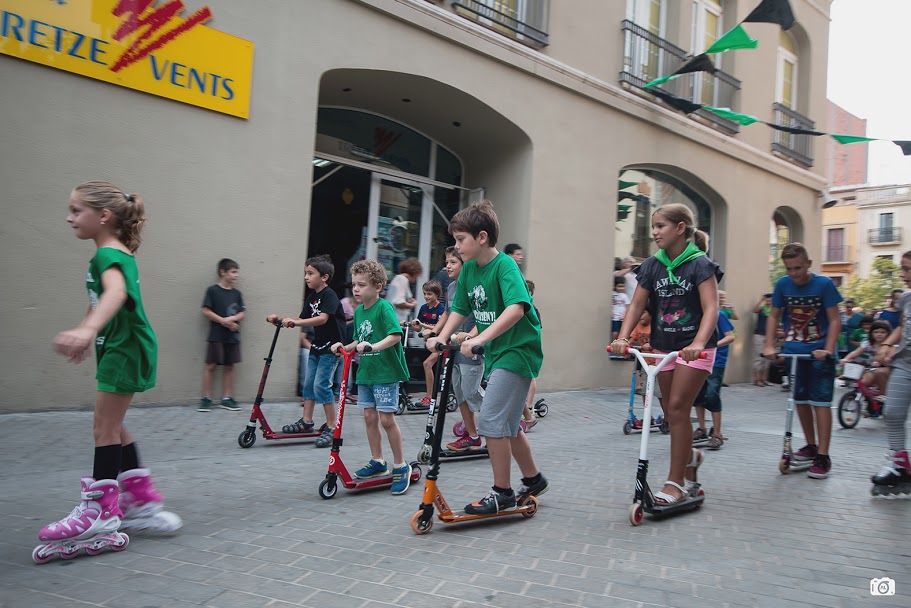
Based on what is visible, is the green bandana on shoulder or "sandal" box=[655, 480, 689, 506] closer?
"sandal" box=[655, 480, 689, 506]

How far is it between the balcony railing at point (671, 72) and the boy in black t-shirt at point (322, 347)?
8177 mm

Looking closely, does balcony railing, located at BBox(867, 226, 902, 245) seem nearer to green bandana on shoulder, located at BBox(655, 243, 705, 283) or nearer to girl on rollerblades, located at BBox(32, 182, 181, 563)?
green bandana on shoulder, located at BBox(655, 243, 705, 283)

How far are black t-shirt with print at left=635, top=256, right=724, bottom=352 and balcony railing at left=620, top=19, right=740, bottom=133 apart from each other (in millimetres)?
8718

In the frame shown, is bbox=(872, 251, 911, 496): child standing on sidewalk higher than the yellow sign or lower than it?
lower

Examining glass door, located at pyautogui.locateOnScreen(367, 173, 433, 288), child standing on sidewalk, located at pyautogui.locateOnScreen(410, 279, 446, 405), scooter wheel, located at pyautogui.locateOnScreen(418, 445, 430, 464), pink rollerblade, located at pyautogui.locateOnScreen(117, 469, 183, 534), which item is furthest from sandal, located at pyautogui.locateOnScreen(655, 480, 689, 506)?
glass door, located at pyautogui.locateOnScreen(367, 173, 433, 288)

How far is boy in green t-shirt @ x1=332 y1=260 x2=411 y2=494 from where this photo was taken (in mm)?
4742

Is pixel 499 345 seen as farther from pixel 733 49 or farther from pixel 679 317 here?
pixel 733 49

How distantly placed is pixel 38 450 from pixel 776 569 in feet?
17.7

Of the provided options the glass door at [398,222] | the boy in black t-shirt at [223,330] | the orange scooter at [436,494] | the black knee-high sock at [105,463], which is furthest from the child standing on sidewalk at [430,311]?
the black knee-high sock at [105,463]

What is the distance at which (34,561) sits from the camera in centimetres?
315

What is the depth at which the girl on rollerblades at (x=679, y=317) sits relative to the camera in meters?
4.21

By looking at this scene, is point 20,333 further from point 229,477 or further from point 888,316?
point 888,316

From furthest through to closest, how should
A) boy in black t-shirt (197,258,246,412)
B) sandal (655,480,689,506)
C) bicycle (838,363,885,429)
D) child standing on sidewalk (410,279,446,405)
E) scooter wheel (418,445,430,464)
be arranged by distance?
bicycle (838,363,885,429)
child standing on sidewalk (410,279,446,405)
boy in black t-shirt (197,258,246,412)
scooter wheel (418,445,430,464)
sandal (655,480,689,506)

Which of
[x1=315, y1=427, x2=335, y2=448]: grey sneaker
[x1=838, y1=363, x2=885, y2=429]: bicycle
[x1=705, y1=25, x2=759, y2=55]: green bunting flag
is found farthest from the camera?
[x1=705, y1=25, x2=759, y2=55]: green bunting flag
